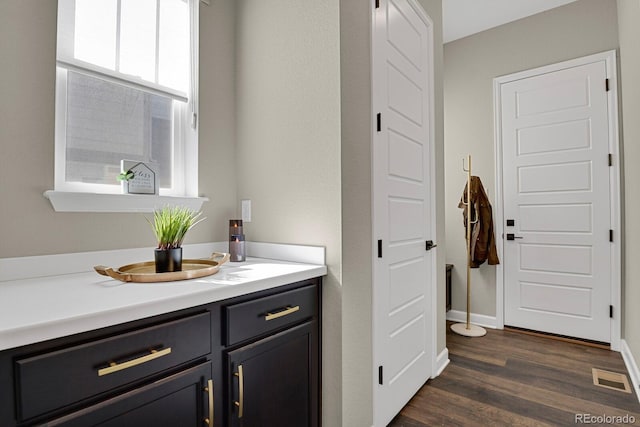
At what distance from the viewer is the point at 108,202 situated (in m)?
1.45

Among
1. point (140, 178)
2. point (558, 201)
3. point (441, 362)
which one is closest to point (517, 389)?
point (441, 362)

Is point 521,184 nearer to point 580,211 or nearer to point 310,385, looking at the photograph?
point 580,211

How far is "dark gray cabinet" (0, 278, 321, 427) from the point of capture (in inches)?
30.0

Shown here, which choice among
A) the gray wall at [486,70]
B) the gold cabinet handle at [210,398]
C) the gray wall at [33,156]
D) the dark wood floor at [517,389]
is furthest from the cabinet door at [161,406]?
the gray wall at [486,70]

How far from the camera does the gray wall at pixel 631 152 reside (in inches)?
86.2

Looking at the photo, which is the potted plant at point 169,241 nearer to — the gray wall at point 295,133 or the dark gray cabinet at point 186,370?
the dark gray cabinet at point 186,370

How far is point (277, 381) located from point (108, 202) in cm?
104

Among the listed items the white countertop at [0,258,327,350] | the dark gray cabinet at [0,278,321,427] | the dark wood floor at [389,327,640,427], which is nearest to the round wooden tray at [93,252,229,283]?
the white countertop at [0,258,327,350]

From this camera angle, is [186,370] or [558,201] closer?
[186,370]

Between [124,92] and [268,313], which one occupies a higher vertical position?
[124,92]

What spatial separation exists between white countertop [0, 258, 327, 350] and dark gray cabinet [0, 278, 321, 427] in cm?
4

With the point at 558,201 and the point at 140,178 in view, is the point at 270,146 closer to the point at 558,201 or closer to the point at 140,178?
the point at 140,178

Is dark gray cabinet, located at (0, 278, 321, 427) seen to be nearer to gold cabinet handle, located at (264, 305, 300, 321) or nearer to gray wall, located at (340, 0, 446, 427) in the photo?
gold cabinet handle, located at (264, 305, 300, 321)

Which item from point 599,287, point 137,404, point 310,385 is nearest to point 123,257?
point 137,404
